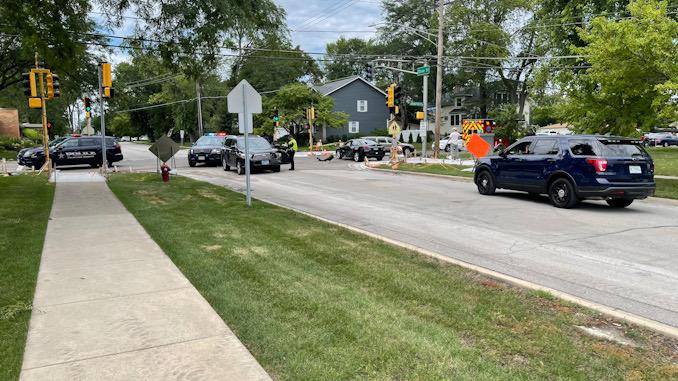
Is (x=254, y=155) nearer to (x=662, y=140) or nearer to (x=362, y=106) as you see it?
(x=362, y=106)

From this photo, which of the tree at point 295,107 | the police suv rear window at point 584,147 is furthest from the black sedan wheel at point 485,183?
the tree at point 295,107

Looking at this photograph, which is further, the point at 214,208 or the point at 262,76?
the point at 262,76

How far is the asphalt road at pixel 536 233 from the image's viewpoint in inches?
223

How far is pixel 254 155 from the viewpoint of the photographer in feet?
70.7

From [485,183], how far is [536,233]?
5.55 meters

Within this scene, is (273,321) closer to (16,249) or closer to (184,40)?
(16,249)

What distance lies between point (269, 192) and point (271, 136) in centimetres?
4084

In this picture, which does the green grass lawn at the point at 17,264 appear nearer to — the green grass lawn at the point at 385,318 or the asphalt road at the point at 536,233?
the green grass lawn at the point at 385,318

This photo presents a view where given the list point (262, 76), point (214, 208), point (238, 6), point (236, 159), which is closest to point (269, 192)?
point (214, 208)

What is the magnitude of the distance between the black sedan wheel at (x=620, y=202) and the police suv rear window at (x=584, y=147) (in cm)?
163

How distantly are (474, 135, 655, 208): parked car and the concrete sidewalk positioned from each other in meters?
9.10

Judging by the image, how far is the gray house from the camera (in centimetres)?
6009

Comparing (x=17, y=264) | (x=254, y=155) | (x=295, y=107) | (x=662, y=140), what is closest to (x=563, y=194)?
(x=17, y=264)

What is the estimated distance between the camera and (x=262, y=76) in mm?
59812
